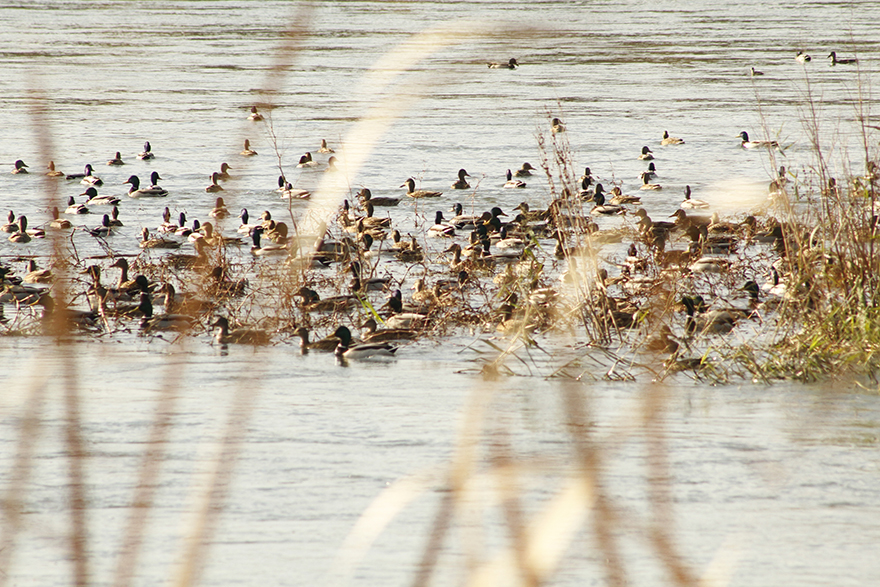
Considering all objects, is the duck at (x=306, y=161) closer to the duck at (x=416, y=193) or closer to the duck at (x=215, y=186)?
the duck at (x=215, y=186)

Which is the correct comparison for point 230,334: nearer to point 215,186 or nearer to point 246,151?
point 246,151

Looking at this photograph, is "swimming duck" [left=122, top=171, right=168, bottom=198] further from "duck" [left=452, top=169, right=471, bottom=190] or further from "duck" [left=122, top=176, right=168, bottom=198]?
"duck" [left=452, top=169, right=471, bottom=190]

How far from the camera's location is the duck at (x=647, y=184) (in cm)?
2408

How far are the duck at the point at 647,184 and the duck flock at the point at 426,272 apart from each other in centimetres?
4

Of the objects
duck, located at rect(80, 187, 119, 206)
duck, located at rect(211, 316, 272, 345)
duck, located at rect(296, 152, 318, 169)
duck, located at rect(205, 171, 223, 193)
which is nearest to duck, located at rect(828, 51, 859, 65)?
duck, located at rect(296, 152, 318, 169)

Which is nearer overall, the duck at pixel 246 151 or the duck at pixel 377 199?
the duck at pixel 246 151

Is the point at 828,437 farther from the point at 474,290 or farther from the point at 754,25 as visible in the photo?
the point at 754,25

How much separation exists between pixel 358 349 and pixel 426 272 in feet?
11.7

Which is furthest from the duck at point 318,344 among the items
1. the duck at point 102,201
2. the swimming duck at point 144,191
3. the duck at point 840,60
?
the duck at point 840,60

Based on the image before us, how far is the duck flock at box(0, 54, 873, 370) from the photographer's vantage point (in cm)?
1215

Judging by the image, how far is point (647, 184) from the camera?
79.7ft

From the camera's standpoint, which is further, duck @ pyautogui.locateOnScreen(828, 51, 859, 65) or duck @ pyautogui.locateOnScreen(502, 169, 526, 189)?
duck @ pyautogui.locateOnScreen(828, 51, 859, 65)

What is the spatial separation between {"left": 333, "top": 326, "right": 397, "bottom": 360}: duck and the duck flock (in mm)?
13

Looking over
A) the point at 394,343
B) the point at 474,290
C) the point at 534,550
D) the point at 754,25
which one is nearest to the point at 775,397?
the point at 394,343
